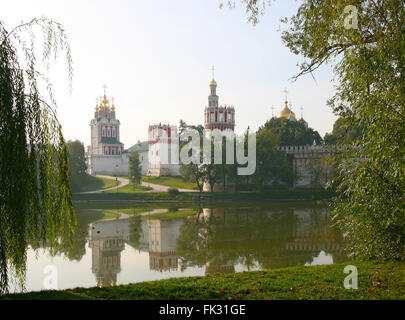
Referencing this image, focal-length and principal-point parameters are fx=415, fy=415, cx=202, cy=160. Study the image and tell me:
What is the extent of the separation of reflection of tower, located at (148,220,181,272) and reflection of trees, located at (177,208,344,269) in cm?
34

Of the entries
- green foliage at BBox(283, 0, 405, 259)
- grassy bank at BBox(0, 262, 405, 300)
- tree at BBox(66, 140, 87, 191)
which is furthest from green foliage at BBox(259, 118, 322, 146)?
grassy bank at BBox(0, 262, 405, 300)

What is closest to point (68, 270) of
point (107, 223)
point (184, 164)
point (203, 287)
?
point (203, 287)

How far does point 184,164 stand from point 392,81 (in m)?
33.6

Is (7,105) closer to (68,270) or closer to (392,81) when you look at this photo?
(392,81)

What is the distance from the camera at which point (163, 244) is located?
1596cm

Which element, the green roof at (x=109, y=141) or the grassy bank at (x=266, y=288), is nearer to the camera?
the grassy bank at (x=266, y=288)

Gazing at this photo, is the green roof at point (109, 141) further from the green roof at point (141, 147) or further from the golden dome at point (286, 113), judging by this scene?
the golden dome at point (286, 113)

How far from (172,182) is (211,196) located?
43.0ft

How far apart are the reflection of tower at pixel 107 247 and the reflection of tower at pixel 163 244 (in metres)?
1.10

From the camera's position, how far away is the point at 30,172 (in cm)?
586

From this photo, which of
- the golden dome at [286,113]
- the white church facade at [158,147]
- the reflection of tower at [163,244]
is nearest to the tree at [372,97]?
the reflection of tower at [163,244]

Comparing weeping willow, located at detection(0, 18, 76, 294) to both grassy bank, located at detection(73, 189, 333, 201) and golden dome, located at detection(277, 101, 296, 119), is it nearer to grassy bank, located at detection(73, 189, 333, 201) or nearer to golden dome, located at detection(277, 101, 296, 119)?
grassy bank, located at detection(73, 189, 333, 201)

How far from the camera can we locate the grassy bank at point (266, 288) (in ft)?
19.4

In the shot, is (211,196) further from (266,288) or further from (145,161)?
(266,288)
